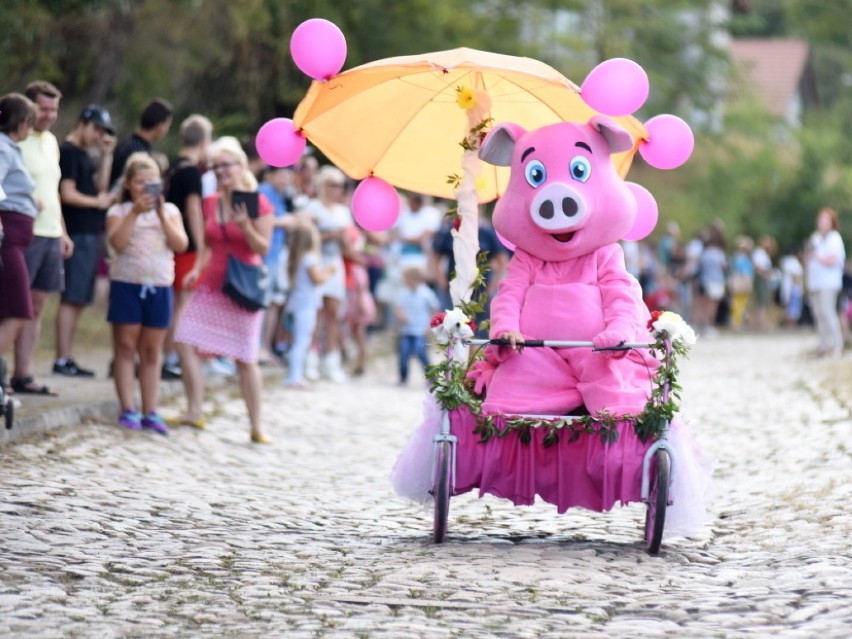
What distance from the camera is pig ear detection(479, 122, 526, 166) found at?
26.6 feet

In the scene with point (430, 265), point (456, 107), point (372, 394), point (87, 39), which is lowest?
point (372, 394)

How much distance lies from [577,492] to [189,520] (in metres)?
2.01

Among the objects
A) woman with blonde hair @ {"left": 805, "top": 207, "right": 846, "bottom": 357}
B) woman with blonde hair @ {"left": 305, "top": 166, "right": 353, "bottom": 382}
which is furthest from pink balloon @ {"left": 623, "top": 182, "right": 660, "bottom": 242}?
woman with blonde hair @ {"left": 805, "top": 207, "right": 846, "bottom": 357}

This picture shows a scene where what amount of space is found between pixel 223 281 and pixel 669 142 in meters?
4.15

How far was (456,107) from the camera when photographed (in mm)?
9023

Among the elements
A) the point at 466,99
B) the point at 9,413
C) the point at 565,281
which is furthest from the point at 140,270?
the point at 565,281

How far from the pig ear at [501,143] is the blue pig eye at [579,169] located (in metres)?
0.39

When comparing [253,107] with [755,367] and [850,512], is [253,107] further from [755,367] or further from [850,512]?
[850,512]

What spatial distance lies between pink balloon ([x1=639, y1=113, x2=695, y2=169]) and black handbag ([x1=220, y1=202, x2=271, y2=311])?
3.87 m

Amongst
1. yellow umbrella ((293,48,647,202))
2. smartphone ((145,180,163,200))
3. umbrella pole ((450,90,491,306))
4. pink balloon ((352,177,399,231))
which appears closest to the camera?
umbrella pole ((450,90,491,306))

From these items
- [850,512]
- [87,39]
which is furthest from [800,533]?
[87,39]

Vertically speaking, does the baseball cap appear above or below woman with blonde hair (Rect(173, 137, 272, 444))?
above

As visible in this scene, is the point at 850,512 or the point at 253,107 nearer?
the point at 850,512

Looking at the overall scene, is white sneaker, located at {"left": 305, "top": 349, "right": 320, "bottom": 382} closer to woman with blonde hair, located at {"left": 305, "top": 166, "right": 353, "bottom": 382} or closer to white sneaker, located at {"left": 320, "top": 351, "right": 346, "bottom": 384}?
woman with blonde hair, located at {"left": 305, "top": 166, "right": 353, "bottom": 382}
